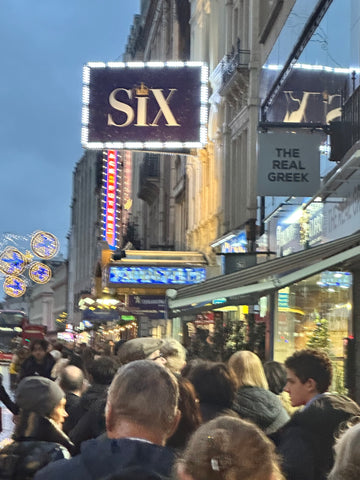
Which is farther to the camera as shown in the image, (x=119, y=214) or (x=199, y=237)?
(x=119, y=214)

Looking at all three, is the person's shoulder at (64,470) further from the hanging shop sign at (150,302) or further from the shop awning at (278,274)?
the hanging shop sign at (150,302)

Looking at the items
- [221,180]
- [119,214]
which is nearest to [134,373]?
[221,180]

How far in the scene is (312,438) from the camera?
5.38 meters

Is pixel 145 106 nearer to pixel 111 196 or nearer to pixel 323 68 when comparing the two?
pixel 323 68

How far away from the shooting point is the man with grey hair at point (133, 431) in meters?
3.99

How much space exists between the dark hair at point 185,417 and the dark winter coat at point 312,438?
45cm

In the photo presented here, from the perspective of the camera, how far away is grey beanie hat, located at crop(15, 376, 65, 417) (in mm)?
6133

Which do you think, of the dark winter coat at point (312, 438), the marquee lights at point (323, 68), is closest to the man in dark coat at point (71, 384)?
the dark winter coat at point (312, 438)

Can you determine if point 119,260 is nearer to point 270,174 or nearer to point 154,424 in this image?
point 270,174

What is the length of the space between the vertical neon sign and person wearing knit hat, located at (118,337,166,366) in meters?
46.4

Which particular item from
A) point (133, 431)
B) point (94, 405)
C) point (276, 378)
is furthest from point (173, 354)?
point (133, 431)

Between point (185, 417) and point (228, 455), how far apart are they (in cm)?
245

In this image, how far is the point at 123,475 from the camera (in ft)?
12.8

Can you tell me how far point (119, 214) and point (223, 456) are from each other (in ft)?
182
